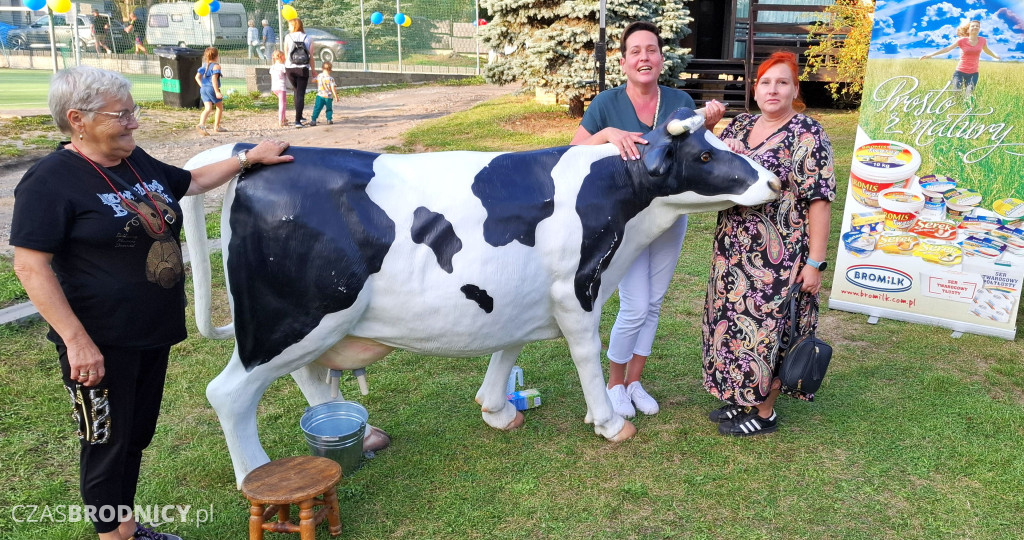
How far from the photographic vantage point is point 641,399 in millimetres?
4051

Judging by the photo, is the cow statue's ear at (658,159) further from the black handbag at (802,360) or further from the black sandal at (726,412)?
the black sandal at (726,412)

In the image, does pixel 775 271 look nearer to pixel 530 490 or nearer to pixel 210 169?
pixel 530 490

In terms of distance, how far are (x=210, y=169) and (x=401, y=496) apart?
60.8 inches

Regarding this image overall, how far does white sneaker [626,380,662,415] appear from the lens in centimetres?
402

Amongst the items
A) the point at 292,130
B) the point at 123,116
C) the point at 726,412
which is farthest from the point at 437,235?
the point at 292,130

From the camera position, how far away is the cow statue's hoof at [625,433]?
3689mm

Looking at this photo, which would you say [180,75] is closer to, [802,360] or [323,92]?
[323,92]

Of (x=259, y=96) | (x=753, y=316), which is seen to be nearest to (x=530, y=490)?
(x=753, y=316)

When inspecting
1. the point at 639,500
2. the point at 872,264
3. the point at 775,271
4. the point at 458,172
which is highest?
the point at 458,172

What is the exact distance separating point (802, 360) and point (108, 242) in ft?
9.42

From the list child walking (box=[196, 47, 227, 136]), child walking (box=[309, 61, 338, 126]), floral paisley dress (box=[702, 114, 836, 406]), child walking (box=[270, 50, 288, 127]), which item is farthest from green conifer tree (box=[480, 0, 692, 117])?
floral paisley dress (box=[702, 114, 836, 406])

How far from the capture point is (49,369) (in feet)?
14.0

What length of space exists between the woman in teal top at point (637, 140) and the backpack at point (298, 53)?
10843 millimetres
